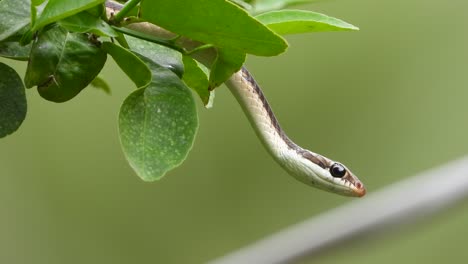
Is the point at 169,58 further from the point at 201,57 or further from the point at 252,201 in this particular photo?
the point at 252,201

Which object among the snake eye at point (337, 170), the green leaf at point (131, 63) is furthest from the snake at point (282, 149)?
the green leaf at point (131, 63)

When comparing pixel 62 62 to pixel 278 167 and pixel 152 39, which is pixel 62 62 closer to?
pixel 152 39

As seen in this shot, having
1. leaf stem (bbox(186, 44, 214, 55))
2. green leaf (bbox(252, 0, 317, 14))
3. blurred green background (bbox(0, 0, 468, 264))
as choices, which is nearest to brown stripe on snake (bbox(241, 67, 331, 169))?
green leaf (bbox(252, 0, 317, 14))

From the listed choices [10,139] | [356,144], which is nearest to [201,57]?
[10,139]

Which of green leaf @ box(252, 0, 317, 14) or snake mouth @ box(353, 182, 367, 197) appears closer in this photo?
green leaf @ box(252, 0, 317, 14)

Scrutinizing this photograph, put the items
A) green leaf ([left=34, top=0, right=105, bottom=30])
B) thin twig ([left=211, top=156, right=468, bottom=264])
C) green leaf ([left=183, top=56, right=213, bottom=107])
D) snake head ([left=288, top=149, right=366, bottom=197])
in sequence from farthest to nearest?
thin twig ([left=211, top=156, right=468, bottom=264]) < snake head ([left=288, top=149, right=366, bottom=197]) < green leaf ([left=183, top=56, right=213, bottom=107]) < green leaf ([left=34, top=0, right=105, bottom=30])

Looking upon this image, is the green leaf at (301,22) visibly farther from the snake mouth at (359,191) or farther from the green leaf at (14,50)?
the snake mouth at (359,191)

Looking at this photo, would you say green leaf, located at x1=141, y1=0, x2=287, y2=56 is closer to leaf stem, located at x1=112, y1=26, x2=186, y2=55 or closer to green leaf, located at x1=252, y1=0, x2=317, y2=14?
leaf stem, located at x1=112, y1=26, x2=186, y2=55
